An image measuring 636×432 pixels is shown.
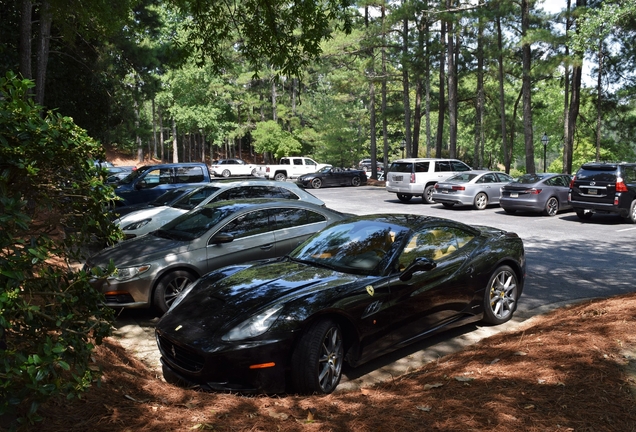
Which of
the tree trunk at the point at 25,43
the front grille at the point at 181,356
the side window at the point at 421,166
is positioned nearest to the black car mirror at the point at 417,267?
the front grille at the point at 181,356

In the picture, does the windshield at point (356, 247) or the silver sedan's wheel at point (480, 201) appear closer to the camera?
the windshield at point (356, 247)

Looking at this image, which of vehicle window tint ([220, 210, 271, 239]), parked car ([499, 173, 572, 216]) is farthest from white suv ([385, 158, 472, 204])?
vehicle window tint ([220, 210, 271, 239])

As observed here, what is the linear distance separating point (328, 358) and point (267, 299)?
29.0 inches

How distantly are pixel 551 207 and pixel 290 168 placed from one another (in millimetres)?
25015

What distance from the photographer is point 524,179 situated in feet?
60.1

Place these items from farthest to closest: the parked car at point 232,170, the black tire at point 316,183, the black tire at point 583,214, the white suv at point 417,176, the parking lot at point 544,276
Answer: the parked car at point 232,170 < the black tire at point 316,183 < the white suv at point 417,176 < the black tire at point 583,214 < the parking lot at point 544,276

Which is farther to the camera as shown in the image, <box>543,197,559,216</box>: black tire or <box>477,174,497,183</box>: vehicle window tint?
<box>477,174,497,183</box>: vehicle window tint

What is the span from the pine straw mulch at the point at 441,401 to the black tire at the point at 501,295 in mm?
1398

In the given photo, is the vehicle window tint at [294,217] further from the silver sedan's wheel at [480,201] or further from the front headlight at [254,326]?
the silver sedan's wheel at [480,201]

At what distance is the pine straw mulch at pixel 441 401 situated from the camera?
3.21 meters

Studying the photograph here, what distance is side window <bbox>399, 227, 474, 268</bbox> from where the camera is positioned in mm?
5445

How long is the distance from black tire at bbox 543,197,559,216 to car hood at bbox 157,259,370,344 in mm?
14338

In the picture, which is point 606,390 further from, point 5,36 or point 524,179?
point 5,36

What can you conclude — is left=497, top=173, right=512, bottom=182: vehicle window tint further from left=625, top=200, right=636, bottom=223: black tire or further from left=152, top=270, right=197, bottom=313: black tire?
left=152, top=270, right=197, bottom=313: black tire
